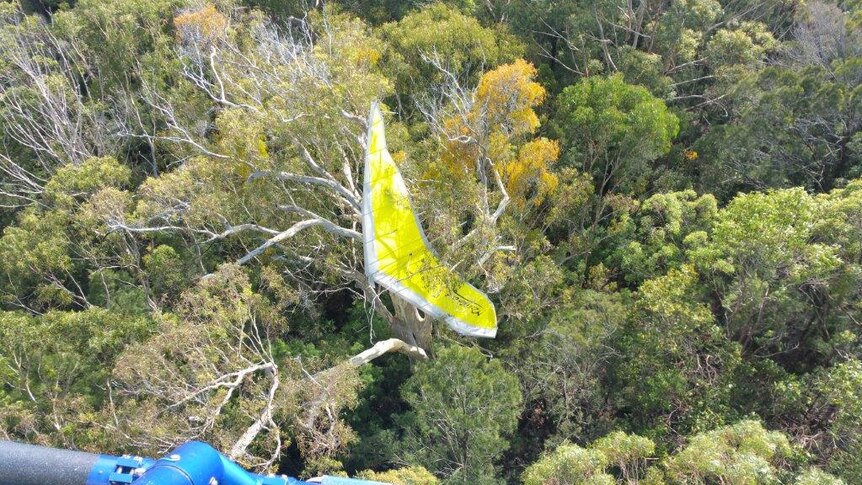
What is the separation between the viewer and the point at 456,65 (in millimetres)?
17125

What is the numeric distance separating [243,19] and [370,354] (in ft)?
43.1

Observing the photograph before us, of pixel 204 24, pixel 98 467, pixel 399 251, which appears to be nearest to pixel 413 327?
pixel 399 251

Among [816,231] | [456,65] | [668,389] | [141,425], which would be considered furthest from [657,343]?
[456,65]

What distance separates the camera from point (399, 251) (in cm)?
1198

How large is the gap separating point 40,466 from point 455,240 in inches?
370

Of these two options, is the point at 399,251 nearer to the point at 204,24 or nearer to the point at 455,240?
the point at 455,240

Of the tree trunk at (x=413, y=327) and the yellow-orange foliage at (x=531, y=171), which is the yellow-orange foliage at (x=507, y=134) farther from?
the tree trunk at (x=413, y=327)

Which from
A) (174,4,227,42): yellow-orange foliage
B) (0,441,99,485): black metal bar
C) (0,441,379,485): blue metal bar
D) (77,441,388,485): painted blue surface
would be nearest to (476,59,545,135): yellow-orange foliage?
(174,4,227,42): yellow-orange foliage

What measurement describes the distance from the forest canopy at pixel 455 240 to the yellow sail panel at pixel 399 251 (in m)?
0.55

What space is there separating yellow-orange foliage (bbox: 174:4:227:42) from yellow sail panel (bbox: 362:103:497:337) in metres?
7.75

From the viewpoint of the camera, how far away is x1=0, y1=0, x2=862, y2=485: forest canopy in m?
10.1

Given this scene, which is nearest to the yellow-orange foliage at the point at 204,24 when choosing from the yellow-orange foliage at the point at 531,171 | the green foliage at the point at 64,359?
the green foliage at the point at 64,359

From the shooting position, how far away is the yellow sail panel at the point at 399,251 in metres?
11.7

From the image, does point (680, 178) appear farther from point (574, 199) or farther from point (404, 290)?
point (404, 290)
